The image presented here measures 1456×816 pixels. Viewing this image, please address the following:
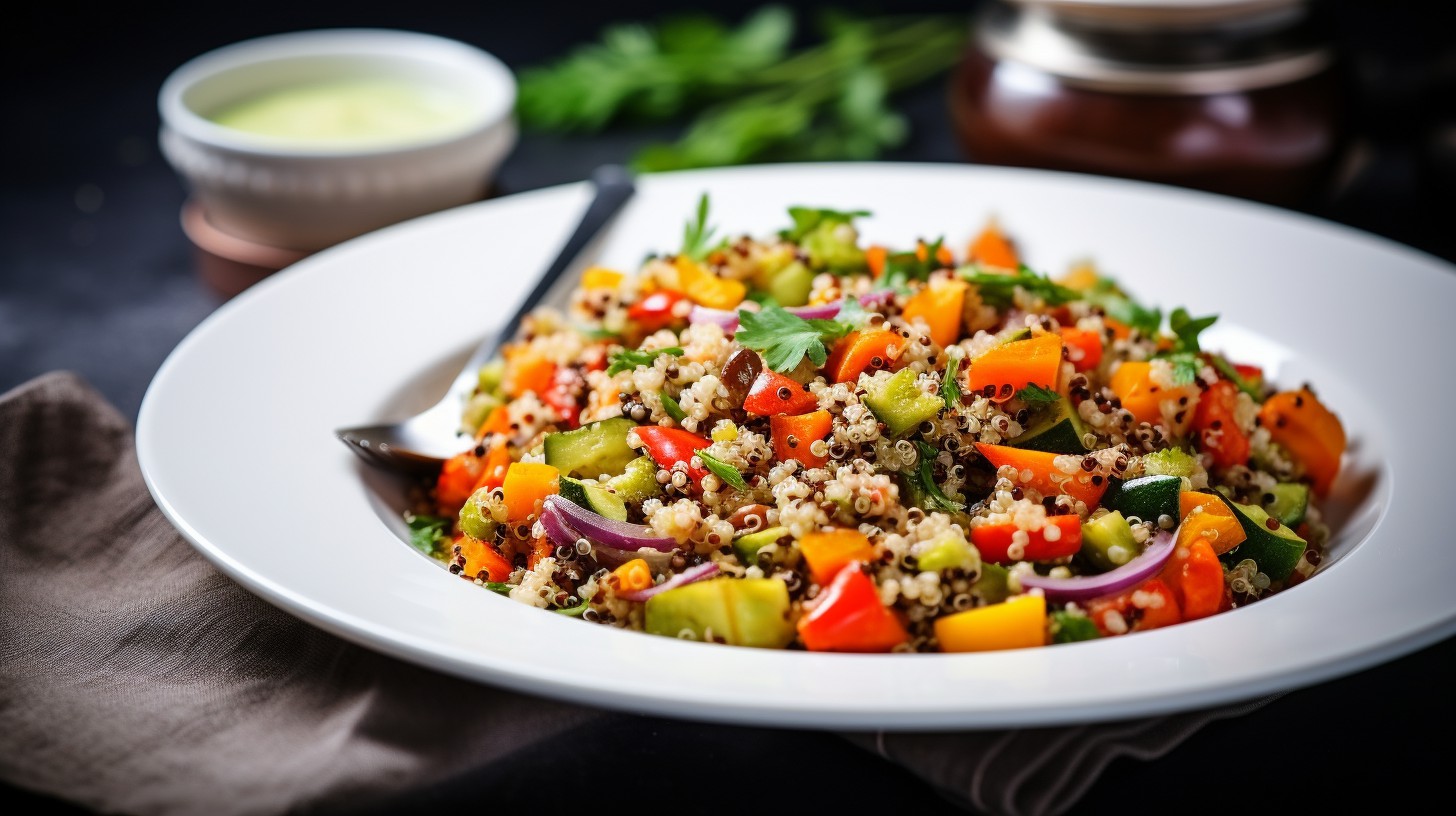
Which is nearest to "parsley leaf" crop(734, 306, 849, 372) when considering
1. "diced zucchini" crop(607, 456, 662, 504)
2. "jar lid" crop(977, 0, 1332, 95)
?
"diced zucchini" crop(607, 456, 662, 504)

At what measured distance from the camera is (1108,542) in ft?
7.38

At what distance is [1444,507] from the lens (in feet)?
7.90

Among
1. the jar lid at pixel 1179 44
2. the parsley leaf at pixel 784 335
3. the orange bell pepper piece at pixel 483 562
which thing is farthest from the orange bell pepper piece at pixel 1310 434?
the orange bell pepper piece at pixel 483 562

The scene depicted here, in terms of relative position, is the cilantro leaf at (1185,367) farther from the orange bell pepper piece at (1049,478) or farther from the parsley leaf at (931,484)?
the parsley leaf at (931,484)

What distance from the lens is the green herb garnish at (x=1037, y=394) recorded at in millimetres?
2484

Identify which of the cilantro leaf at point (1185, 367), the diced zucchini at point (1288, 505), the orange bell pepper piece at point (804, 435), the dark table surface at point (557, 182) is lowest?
the dark table surface at point (557, 182)

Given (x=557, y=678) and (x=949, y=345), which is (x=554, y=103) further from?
(x=557, y=678)

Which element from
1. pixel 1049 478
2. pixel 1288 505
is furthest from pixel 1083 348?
pixel 1288 505

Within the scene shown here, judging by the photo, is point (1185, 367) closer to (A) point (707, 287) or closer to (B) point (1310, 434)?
(B) point (1310, 434)

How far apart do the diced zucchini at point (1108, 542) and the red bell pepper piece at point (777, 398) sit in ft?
1.93

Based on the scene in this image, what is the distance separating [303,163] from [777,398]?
210 centimetres

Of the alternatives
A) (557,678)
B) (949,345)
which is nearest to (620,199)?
(949,345)

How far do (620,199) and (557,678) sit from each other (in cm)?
211

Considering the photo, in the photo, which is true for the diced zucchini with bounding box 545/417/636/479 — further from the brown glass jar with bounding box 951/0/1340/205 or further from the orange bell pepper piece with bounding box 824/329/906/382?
the brown glass jar with bounding box 951/0/1340/205
